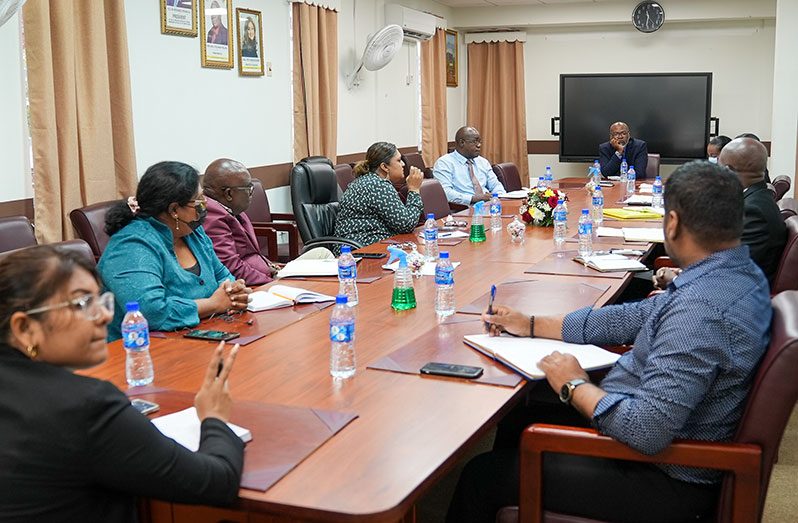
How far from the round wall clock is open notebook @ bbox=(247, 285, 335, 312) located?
7620mm

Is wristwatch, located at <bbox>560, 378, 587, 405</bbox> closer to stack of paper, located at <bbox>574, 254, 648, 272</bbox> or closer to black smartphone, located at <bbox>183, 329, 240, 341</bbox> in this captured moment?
black smartphone, located at <bbox>183, 329, 240, 341</bbox>

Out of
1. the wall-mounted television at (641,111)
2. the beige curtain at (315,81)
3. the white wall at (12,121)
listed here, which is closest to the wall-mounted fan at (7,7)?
the white wall at (12,121)

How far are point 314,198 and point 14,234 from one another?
2347 mm

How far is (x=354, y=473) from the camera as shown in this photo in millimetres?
1576

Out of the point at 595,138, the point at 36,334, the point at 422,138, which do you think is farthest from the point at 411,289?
the point at 595,138

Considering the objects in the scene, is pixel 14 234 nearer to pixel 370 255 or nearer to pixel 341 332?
pixel 370 255

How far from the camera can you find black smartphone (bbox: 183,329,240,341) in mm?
2545

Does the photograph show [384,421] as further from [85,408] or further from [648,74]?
[648,74]

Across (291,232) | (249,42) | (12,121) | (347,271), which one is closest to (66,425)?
(347,271)

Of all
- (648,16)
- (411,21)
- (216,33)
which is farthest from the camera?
(648,16)

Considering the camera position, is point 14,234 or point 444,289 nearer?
point 444,289

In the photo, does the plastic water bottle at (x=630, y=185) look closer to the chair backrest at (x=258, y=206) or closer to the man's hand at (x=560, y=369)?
the chair backrest at (x=258, y=206)

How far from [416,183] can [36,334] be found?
3.79 metres

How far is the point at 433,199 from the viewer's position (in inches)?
223
